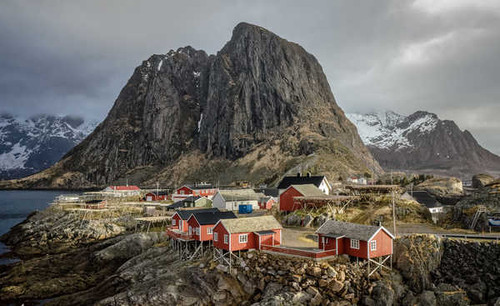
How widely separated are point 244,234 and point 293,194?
815 inches

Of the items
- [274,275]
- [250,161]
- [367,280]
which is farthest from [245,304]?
[250,161]

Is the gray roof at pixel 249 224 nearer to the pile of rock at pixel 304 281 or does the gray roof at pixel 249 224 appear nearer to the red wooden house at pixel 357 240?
the pile of rock at pixel 304 281

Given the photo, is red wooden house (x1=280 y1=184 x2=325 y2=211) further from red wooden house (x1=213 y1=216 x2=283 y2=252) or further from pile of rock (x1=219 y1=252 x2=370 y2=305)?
pile of rock (x1=219 y1=252 x2=370 y2=305)

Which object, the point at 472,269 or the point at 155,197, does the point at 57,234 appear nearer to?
the point at 155,197

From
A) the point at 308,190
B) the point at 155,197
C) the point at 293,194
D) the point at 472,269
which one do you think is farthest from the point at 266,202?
the point at 472,269

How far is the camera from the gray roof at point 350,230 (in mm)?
31688

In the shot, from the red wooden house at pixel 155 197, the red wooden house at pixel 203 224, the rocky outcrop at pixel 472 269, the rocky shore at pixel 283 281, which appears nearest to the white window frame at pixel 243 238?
the rocky shore at pixel 283 281

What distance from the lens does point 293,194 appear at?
56.0 meters

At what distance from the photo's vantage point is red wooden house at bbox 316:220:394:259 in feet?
103

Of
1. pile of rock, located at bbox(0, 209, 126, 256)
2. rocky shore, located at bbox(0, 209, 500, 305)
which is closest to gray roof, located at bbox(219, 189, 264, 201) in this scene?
pile of rock, located at bbox(0, 209, 126, 256)

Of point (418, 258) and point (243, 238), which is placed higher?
point (243, 238)

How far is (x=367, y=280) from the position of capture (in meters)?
30.6

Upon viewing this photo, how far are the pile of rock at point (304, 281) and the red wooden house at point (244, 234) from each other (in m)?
2.96

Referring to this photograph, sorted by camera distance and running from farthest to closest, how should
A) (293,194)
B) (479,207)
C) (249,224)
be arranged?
(293,194), (479,207), (249,224)
